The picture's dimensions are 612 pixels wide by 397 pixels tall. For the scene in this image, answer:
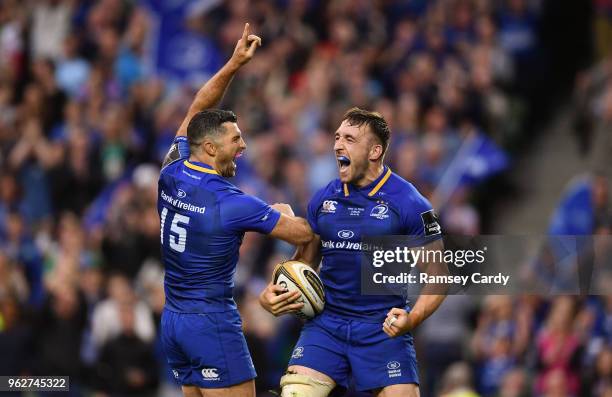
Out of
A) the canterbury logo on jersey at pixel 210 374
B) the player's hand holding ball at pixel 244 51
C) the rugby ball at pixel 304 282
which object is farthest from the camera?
the player's hand holding ball at pixel 244 51

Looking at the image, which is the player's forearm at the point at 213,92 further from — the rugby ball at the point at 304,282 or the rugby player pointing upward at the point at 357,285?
the rugby ball at the point at 304,282

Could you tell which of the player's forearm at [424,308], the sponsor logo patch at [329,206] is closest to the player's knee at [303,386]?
the player's forearm at [424,308]

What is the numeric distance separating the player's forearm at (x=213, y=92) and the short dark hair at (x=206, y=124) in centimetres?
43

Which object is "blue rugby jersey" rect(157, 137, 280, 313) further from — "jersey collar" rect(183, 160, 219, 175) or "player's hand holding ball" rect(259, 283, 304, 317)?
"player's hand holding ball" rect(259, 283, 304, 317)

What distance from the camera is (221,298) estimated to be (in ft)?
28.1

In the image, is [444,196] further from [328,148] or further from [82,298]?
[82,298]

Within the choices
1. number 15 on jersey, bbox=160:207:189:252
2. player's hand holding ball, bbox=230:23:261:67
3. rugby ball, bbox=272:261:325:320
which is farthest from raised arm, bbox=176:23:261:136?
rugby ball, bbox=272:261:325:320

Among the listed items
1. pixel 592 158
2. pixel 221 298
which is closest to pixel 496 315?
pixel 592 158

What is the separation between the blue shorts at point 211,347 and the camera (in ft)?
27.8

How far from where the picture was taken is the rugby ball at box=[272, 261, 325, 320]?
8.59m

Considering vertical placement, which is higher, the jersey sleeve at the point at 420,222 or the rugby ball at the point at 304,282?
the jersey sleeve at the point at 420,222

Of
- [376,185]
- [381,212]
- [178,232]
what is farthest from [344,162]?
[178,232]

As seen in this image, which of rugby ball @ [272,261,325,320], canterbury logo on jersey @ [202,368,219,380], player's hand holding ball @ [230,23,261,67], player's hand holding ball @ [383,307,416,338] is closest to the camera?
player's hand holding ball @ [383,307,416,338]

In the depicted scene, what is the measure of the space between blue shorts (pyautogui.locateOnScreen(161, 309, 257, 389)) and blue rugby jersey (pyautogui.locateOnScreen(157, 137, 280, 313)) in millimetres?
73
